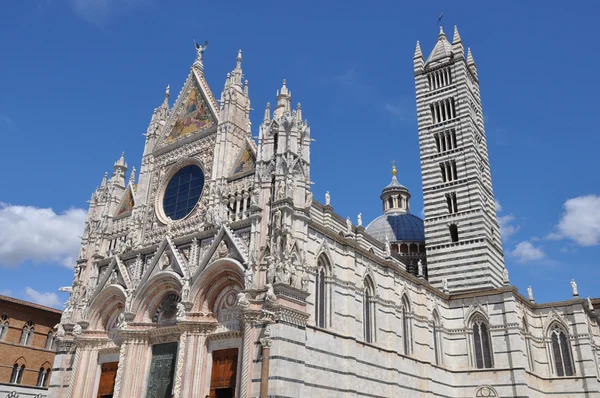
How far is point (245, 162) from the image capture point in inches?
982

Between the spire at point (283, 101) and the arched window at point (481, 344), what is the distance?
A: 15.7 metres

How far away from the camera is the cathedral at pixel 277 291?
20.6 meters

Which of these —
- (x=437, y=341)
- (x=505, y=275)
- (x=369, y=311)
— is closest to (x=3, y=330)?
(x=369, y=311)

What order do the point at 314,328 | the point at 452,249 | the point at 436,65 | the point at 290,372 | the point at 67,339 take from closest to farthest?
the point at 290,372 → the point at 314,328 → the point at 67,339 → the point at 452,249 → the point at 436,65

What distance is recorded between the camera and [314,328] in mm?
20672

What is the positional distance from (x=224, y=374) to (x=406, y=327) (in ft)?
33.3

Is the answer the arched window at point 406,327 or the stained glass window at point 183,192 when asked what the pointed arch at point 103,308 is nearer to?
the stained glass window at point 183,192

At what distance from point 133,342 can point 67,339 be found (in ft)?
16.3

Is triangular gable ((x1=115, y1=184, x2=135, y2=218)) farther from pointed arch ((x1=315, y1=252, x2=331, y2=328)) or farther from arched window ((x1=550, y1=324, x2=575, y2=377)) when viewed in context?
arched window ((x1=550, y1=324, x2=575, y2=377))

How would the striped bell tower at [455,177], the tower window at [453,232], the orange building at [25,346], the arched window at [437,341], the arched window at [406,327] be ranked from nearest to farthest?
1. the arched window at [406,327]
2. the arched window at [437,341]
3. the orange building at [25,346]
4. the striped bell tower at [455,177]
5. the tower window at [453,232]

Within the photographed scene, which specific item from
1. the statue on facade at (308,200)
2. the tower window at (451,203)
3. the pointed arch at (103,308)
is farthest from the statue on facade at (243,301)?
the tower window at (451,203)

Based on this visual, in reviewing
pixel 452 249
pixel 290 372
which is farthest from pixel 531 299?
pixel 290 372

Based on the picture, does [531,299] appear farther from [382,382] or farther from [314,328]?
[314,328]

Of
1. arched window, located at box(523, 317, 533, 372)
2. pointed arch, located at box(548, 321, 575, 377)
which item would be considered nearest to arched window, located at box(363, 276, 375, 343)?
arched window, located at box(523, 317, 533, 372)
